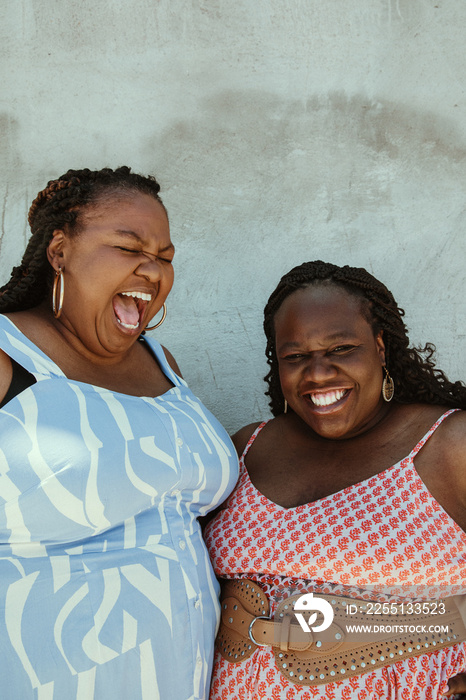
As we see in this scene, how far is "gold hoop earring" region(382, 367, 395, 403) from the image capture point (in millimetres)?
2533

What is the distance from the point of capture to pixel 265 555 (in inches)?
88.6

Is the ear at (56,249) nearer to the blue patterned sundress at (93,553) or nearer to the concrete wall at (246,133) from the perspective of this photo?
the blue patterned sundress at (93,553)

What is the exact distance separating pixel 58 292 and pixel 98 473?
70cm

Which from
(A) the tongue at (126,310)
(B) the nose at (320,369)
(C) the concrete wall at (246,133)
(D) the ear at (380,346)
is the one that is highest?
(C) the concrete wall at (246,133)

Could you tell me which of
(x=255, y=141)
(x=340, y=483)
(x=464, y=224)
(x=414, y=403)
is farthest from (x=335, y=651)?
(x=255, y=141)

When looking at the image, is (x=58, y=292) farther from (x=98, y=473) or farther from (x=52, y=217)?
(x=98, y=473)

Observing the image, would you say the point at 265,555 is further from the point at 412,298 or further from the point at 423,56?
the point at 423,56

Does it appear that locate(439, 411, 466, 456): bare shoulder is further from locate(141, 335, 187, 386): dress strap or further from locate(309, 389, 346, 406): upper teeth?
locate(141, 335, 187, 386): dress strap

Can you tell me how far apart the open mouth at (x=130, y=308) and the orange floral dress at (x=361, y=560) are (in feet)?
2.83

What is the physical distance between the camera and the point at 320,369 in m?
2.41

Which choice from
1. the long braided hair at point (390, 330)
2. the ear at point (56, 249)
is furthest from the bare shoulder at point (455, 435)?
the ear at point (56, 249)

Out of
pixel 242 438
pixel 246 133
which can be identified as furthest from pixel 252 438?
pixel 246 133

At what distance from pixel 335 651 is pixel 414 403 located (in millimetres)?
952

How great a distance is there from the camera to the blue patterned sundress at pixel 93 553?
184 cm
